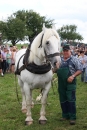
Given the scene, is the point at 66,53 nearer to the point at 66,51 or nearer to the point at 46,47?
the point at 66,51

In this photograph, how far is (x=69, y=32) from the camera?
3607 inches

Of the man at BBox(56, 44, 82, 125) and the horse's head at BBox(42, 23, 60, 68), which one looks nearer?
the horse's head at BBox(42, 23, 60, 68)

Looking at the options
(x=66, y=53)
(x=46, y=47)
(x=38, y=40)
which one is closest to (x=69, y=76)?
(x=66, y=53)

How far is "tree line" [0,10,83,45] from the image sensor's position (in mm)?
54594

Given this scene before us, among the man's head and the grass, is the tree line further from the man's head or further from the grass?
the man's head

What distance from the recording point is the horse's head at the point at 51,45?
4.97 metres

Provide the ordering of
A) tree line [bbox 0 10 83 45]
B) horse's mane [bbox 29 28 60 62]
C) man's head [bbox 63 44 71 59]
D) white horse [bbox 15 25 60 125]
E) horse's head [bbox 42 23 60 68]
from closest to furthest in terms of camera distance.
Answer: horse's head [bbox 42 23 60 68] → white horse [bbox 15 25 60 125] → horse's mane [bbox 29 28 60 62] → man's head [bbox 63 44 71 59] → tree line [bbox 0 10 83 45]

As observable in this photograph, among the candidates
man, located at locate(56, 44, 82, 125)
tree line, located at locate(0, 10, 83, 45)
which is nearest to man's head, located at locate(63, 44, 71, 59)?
man, located at locate(56, 44, 82, 125)

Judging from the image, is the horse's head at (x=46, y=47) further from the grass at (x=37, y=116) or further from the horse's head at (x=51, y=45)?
the grass at (x=37, y=116)

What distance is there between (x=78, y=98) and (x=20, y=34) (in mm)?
48592

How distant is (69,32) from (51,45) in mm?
87768

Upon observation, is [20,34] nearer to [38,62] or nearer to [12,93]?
[12,93]

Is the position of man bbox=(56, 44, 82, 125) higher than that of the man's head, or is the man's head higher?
the man's head

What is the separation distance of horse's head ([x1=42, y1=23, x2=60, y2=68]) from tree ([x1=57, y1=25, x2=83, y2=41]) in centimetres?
8290
